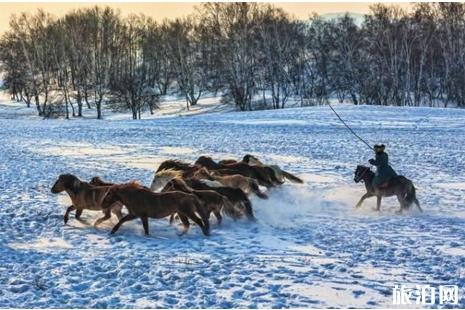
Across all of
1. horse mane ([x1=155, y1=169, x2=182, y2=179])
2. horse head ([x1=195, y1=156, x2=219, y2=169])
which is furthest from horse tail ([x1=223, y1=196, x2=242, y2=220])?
horse head ([x1=195, y1=156, x2=219, y2=169])

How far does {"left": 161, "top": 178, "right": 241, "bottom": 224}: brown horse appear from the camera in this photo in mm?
9711

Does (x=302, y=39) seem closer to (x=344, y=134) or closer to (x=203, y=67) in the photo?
(x=203, y=67)

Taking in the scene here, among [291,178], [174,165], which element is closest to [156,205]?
[174,165]

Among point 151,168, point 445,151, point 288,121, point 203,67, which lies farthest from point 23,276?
point 203,67

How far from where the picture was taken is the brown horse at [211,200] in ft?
31.9

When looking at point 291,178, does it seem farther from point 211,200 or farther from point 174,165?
point 211,200

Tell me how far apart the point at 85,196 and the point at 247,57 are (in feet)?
164

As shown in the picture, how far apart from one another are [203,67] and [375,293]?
65.8 metres

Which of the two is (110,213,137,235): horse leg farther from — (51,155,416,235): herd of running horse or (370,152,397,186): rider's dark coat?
(370,152,397,186): rider's dark coat

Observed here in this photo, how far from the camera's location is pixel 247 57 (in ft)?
193

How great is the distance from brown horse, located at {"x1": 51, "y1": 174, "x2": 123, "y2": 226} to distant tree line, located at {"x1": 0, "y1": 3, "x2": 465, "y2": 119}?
45887 millimetres

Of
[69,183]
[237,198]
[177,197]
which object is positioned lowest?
[237,198]

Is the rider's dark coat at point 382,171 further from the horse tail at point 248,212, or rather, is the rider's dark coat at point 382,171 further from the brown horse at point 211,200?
the brown horse at point 211,200

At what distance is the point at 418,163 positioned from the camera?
1888 centimetres
